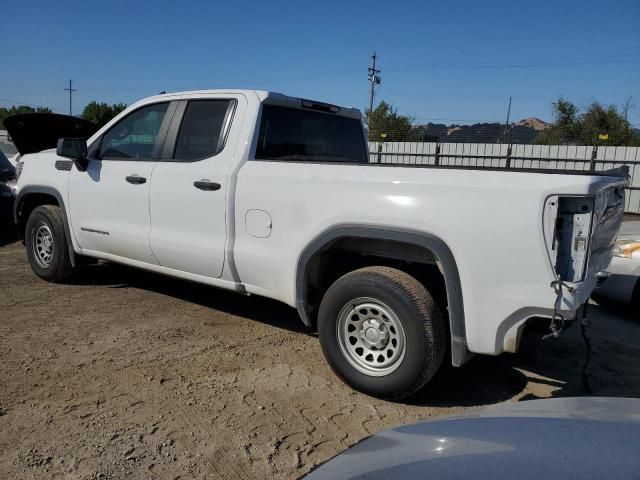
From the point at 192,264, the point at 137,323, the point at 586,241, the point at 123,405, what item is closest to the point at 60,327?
the point at 137,323

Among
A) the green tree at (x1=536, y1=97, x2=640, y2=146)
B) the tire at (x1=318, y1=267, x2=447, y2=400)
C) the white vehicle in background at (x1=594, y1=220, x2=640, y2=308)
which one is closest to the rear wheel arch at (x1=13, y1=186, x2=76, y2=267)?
the tire at (x1=318, y1=267, x2=447, y2=400)

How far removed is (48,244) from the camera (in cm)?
597

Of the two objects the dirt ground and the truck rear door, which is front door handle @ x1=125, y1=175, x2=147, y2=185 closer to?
the truck rear door

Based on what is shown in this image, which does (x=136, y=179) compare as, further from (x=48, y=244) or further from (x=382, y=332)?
(x=382, y=332)

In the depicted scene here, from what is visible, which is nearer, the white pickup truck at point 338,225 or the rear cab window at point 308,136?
the white pickup truck at point 338,225

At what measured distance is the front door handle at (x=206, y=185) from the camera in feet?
14.0

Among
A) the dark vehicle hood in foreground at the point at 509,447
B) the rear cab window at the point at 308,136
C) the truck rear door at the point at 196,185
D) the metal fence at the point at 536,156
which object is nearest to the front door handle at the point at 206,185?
the truck rear door at the point at 196,185

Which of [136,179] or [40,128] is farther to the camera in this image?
[40,128]

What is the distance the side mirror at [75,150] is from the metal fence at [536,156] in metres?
11.3

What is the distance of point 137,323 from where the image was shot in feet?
15.9

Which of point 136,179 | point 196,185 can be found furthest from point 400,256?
point 136,179

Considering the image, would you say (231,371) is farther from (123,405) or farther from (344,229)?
(344,229)

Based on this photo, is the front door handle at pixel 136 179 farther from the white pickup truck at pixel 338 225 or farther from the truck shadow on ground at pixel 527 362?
the truck shadow on ground at pixel 527 362

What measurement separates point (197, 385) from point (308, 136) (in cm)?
238
